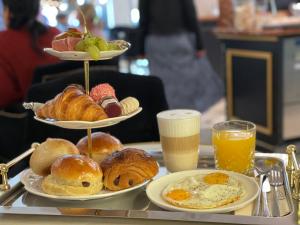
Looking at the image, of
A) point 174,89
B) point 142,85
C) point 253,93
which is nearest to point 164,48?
point 174,89

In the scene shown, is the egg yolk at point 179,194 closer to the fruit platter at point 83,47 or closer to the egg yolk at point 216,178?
the egg yolk at point 216,178

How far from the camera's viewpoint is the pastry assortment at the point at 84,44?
929 mm

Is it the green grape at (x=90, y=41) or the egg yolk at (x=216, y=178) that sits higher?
the green grape at (x=90, y=41)

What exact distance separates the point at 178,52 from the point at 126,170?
10.4 ft

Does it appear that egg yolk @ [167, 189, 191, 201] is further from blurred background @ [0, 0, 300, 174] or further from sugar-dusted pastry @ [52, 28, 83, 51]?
blurred background @ [0, 0, 300, 174]

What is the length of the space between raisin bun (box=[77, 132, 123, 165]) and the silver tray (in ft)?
0.35

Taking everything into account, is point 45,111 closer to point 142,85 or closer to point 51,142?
point 51,142

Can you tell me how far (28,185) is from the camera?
0.99m

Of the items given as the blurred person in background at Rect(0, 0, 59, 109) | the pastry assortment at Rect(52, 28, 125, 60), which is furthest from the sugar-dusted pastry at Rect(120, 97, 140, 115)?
the blurred person in background at Rect(0, 0, 59, 109)

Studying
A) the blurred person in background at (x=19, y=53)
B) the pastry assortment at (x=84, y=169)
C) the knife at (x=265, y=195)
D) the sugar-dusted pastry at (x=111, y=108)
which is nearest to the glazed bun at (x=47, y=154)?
the pastry assortment at (x=84, y=169)

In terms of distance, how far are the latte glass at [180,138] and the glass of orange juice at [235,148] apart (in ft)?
0.16

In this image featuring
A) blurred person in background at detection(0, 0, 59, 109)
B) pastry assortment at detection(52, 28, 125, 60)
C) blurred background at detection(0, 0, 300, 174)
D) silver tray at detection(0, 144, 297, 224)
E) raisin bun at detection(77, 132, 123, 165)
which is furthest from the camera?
blurred background at detection(0, 0, 300, 174)

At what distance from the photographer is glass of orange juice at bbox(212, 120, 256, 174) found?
3.45 feet

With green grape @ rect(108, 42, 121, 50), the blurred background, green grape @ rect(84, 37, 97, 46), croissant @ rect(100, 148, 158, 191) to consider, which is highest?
green grape @ rect(84, 37, 97, 46)
